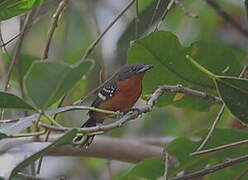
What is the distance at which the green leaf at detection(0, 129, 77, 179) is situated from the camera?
1154 millimetres

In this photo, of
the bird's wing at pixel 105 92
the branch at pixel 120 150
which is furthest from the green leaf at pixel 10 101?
the branch at pixel 120 150


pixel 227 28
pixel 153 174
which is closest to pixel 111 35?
pixel 227 28

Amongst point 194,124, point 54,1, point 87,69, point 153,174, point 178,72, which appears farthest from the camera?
point 194,124

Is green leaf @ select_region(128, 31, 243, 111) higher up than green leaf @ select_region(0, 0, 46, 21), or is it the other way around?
green leaf @ select_region(0, 0, 46, 21)

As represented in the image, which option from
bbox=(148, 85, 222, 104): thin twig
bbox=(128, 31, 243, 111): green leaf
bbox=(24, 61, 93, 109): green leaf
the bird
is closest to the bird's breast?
the bird

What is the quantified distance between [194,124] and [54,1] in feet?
3.23

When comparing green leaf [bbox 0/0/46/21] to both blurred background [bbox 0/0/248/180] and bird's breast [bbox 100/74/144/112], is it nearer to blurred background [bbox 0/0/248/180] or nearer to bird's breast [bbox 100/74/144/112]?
bird's breast [bbox 100/74/144/112]

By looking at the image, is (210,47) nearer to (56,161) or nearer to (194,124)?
(194,124)

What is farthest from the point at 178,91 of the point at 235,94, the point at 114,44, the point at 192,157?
the point at 114,44

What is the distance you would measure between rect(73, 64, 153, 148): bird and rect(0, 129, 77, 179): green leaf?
0.74 m

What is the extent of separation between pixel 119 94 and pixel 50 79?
3.41 ft

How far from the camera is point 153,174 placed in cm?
189

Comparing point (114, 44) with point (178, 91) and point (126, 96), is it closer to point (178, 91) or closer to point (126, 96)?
point (126, 96)

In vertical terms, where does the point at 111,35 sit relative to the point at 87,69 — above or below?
below
